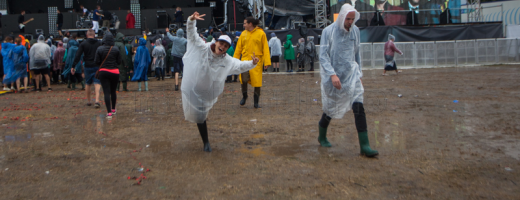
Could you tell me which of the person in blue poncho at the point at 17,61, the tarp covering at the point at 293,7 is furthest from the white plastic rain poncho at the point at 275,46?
the person in blue poncho at the point at 17,61

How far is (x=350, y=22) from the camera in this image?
435 cm

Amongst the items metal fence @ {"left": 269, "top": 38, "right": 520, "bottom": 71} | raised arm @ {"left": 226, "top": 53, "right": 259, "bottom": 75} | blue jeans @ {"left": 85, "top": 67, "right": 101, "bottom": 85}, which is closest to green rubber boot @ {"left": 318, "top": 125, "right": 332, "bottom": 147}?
raised arm @ {"left": 226, "top": 53, "right": 259, "bottom": 75}

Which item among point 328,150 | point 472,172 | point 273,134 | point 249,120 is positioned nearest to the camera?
point 472,172

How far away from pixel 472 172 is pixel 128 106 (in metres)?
6.65

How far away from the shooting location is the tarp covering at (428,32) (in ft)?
65.1

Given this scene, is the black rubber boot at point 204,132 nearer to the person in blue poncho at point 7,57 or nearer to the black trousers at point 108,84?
the black trousers at point 108,84

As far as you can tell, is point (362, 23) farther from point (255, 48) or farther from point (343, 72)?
point (343, 72)

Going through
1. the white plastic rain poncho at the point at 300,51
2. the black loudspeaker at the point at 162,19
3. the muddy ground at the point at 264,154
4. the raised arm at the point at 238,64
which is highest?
the black loudspeaker at the point at 162,19

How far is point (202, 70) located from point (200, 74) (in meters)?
0.05

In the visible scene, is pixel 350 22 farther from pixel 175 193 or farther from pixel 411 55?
pixel 411 55

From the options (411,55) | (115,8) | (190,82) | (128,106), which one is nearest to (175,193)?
(190,82)

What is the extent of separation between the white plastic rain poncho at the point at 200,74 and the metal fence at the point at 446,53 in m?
15.0

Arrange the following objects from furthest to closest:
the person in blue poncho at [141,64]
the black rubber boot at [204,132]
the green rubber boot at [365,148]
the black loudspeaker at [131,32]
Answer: the black loudspeaker at [131,32] < the person in blue poncho at [141,64] < the black rubber boot at [204,132] < the green rubber boot at [365,148]

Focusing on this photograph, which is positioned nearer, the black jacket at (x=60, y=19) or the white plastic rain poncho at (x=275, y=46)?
the white plastic rain poncho at (x=275, y=46)
